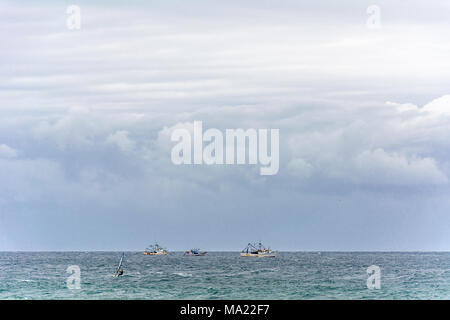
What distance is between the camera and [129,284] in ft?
291

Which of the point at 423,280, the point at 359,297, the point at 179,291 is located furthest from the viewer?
the point at 423,280
